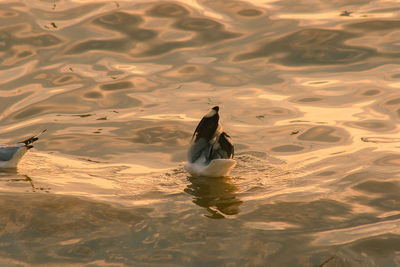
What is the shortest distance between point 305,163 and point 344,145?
41.5 inches

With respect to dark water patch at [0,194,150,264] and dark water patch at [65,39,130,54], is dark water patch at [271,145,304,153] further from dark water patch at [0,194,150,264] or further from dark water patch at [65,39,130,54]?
dark water patch at [65,39,130,54]

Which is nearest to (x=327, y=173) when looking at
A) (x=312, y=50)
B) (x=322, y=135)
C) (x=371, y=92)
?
(x=322, y=135)

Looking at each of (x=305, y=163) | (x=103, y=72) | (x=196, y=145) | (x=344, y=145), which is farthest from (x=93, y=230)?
(x=103, y=72)

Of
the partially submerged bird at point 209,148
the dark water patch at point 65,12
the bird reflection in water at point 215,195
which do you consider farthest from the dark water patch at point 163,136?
the dark water patch at point 65,12

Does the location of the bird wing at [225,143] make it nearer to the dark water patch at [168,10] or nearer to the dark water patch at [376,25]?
the dark water patch at [376,25]

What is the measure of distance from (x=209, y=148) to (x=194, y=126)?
7.79 feet

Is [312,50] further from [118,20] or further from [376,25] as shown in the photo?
[118,20]

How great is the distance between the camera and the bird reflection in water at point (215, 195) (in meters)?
7.75

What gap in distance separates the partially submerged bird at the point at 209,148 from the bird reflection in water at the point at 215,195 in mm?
103

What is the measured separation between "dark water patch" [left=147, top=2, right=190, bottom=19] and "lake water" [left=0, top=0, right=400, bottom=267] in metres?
0.04

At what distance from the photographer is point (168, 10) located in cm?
1684

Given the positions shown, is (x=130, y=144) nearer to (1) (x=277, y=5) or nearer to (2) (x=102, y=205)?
(2) (x=102, y=205)

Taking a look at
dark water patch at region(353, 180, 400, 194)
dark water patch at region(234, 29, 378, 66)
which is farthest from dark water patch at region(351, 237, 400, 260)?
Answer: dark water patch at region(234, 29, 378, 66)

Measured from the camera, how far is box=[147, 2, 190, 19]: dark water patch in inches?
657
